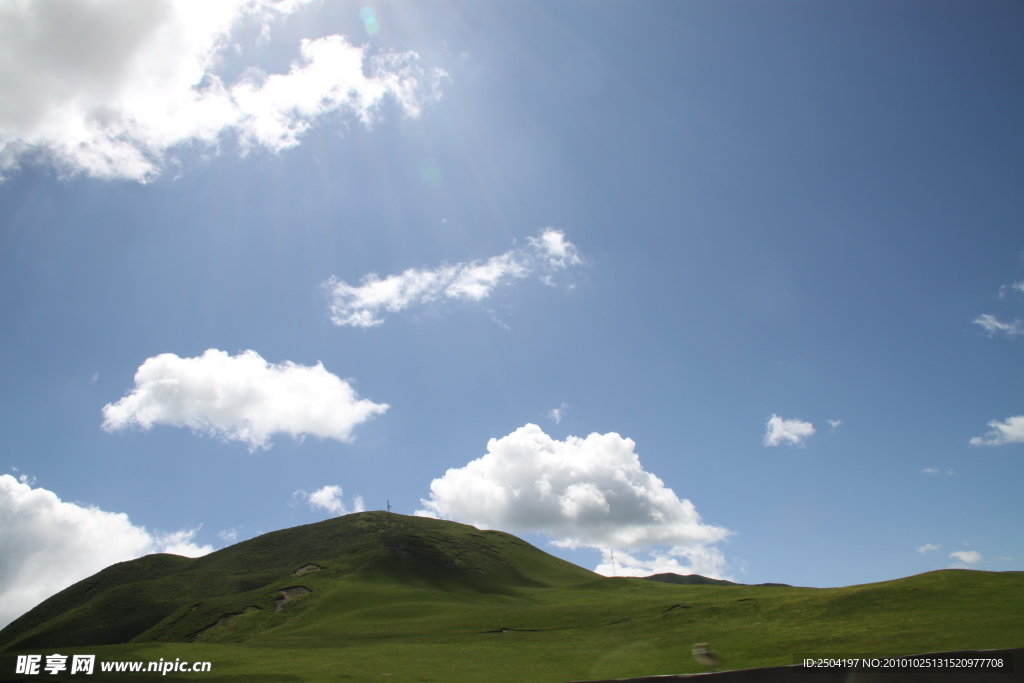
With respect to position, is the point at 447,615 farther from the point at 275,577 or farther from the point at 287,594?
the point at 275,577

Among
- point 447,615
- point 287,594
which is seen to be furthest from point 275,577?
point 447,615

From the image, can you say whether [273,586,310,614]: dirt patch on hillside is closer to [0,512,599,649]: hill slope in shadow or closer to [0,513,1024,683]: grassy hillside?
[0,512,599,649]: hill slope in shadow

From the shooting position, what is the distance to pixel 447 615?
7806cm

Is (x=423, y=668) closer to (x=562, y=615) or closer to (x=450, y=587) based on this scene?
(x=562, y=615)

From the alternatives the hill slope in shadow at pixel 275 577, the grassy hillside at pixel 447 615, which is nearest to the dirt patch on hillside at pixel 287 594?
the hill slope in shadow at pixel 275 577

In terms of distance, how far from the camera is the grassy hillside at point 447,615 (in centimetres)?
3978

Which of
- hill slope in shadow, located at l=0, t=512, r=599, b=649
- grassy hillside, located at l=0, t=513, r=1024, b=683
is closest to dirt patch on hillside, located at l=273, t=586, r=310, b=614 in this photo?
hill slope in shadow, located at l=0, t=512, r=599, b=649

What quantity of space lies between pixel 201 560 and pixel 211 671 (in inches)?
5211

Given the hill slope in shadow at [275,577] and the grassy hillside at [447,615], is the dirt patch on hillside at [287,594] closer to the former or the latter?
the hill slope in shadow at [275,577]

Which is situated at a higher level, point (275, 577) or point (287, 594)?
point (275, 577)

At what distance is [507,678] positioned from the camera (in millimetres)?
37781

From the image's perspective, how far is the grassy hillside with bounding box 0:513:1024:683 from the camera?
39781 mm

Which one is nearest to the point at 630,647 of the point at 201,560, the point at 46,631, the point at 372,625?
the point at 372,625

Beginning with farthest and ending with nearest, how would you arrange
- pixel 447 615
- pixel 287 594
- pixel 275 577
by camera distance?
pixel 275 577 < pixel 287 594 < pixel 447 615
